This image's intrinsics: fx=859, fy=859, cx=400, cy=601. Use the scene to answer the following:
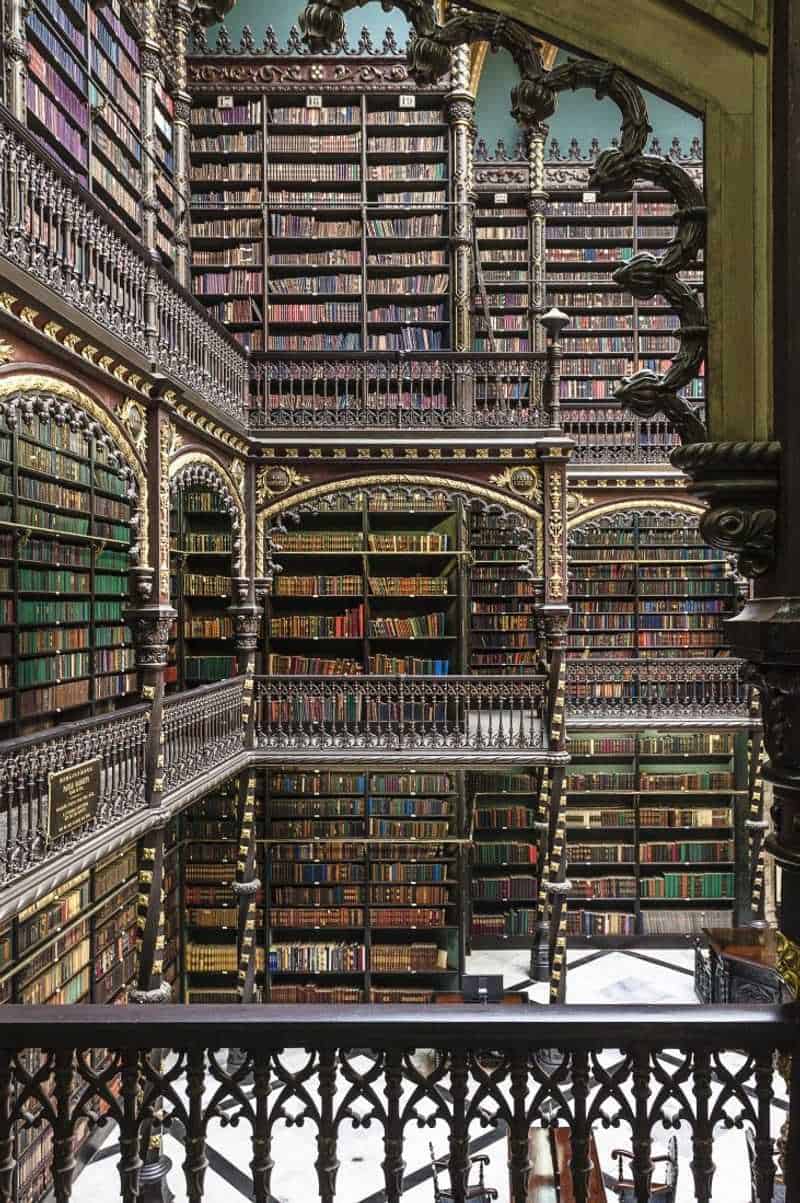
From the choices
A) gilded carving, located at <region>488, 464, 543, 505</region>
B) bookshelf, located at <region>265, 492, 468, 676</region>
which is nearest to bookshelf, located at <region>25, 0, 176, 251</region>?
bookshelf, located at <region>265, 492, 468, 676</region>

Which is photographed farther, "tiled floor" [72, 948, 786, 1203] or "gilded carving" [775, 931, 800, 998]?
"tiled floor" [72, 948, 786, 1203]

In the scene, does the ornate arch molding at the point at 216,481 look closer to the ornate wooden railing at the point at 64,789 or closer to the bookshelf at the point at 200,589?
the bookshelf at the point at 200,589

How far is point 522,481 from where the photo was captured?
6.79 meters

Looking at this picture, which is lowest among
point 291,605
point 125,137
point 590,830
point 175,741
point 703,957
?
point 703,957

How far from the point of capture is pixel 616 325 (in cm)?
845

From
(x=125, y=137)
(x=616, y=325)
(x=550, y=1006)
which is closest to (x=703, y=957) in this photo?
(x=616, y=325)

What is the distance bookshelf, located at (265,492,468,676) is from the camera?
7688 mm

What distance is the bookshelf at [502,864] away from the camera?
325 inches

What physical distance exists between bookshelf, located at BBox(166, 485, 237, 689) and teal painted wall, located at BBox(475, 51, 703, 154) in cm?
489

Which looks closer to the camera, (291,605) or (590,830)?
(291,605)

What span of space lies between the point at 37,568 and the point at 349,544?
308 cm

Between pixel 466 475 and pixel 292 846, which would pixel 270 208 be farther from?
pixel 292 846

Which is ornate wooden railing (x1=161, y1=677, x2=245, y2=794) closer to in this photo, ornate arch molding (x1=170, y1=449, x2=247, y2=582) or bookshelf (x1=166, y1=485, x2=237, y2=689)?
ornate arch molding (x1=170, y1=449, x2=247, y2=582)

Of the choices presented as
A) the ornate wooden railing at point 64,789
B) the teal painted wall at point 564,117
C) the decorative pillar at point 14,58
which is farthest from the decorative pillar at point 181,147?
the ornate wooden railing at point 64,789
